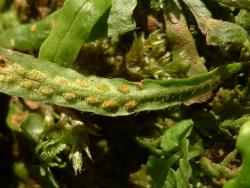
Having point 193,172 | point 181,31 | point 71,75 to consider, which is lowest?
point 193,172

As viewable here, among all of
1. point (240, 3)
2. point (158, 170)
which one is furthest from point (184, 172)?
point (240, 3)

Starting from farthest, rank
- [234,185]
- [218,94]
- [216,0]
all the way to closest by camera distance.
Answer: [218,94] < [216,0] < [234,185]

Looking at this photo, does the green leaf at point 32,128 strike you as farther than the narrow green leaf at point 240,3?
Yes

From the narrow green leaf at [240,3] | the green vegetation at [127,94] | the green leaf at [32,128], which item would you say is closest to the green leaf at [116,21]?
the green vegetation at [127,94]

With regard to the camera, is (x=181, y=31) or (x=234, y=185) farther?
(x=181, y=31)

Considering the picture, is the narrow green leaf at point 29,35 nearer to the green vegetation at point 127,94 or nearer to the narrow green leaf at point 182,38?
the green vegetation at point 127,94

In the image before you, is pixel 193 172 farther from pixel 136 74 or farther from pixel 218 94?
pixel 136 74

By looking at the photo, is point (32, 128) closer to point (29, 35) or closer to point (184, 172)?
point (29, 35)

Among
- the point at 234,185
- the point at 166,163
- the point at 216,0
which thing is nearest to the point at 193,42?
the point at 216,0

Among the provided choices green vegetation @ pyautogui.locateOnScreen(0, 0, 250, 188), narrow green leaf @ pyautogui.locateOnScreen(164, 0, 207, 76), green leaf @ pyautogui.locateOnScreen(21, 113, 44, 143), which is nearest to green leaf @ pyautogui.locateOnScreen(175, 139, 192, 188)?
green vegetation @ pyautogui.locateOnScreen(0, 0, 250, 188)
